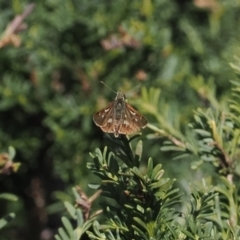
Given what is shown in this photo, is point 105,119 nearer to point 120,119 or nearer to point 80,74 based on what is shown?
point 120,119

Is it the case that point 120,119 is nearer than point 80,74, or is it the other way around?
point 120,119

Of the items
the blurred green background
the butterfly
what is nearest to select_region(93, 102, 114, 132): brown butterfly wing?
the butterfly

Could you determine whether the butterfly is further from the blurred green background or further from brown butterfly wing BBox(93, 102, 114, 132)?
the blurred green background

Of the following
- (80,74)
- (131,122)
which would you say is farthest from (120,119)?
(80,74)

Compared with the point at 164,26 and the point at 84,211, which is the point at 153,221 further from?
the point at 164,26

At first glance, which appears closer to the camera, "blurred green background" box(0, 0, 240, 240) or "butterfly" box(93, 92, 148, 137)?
"butterfly" box(93, 92, 148, 137)

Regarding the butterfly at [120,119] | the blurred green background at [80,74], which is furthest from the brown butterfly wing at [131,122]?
the blurred green background at [80,74]

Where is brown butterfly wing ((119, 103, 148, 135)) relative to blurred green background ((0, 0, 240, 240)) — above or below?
above
